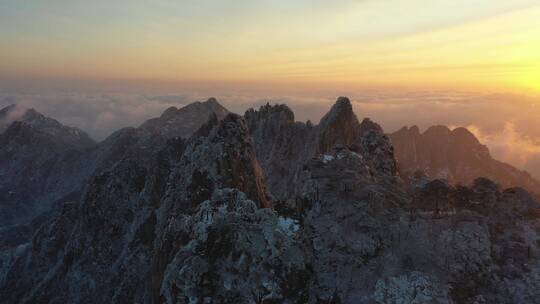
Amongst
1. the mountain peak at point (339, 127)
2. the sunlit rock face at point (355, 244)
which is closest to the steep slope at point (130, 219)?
the sunlit rock face at point (355, 244)

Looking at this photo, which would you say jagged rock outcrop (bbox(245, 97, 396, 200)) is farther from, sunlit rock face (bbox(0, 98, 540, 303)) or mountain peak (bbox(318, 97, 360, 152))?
sunlit rock face (bbox(0, 98, 540, 303))

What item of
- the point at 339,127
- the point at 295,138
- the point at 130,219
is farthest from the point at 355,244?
the point at 295,138

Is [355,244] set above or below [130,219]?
above

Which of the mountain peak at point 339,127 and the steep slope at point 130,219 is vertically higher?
the mountain peak at point 339,127

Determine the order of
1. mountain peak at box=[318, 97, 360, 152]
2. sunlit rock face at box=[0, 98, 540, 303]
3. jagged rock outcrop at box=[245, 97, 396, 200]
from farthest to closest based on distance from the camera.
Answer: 1. mountain peak at box=[318, 97, 360, 152]
2. jagged rock outcrop at box=[245, 97, 396, 200]
3. sunlit rock face at box=[0, 98, 540, 303]

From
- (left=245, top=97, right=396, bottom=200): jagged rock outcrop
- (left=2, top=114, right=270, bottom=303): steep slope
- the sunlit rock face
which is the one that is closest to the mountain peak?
(left=245, top=97, right=396, bottom=200): jagged rock outcrop

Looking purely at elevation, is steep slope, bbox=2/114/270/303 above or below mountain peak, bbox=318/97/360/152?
below

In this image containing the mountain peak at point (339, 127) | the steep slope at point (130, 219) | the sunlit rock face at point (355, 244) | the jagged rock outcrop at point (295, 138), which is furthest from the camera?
the mountain peak at point (339, 127)

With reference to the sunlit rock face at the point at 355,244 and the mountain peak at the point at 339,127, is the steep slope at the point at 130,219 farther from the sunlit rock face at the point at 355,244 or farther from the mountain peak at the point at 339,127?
the mountain peak at the point at 339,127

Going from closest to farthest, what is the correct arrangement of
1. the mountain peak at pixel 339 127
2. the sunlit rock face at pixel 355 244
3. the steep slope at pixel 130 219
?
the sunlit rock face at pixel 355 244
the steep slope at pixel 130 219
the mountain peak at pixel 339 127

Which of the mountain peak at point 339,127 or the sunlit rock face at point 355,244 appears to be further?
the mountain peak at point 339,127

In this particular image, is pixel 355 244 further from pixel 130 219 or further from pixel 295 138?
pixel 295 138
